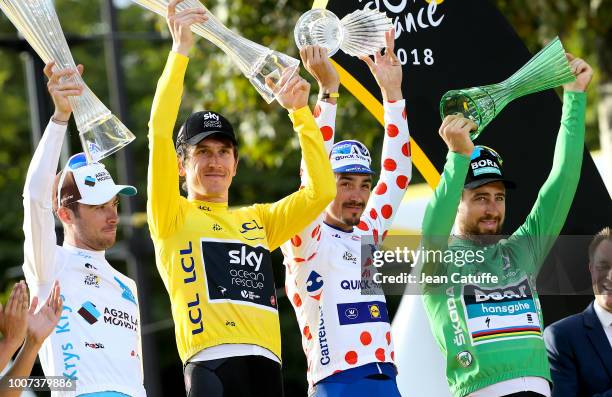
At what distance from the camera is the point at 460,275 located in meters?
5.94

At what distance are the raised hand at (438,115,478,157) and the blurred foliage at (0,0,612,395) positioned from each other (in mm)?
4666

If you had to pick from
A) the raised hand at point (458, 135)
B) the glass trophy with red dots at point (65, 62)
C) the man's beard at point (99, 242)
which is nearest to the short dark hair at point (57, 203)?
the man's beard at point (99, 242)

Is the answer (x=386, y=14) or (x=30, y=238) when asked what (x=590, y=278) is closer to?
(x=386, y=14)

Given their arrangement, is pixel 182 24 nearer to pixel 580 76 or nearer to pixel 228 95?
pixel 580 76

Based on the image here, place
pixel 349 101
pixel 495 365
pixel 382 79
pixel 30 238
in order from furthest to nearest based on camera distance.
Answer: pixel 349 101 < pixel 382 79 < pixel 495 365 < pixel 30 238

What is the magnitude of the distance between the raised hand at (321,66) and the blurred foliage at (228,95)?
422cm

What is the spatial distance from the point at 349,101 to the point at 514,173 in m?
5.66

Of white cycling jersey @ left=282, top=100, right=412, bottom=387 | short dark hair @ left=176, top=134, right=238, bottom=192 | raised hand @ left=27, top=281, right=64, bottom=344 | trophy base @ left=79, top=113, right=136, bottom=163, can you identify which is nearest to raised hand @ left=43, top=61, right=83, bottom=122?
trophy base @ left=79, top=113, right=136, bottom=163

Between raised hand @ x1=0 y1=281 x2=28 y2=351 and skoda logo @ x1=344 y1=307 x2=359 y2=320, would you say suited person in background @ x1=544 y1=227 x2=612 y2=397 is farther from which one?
raised hand @ x1=0 y1=281 x2=28 y2=351

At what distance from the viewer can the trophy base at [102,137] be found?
5484 mm

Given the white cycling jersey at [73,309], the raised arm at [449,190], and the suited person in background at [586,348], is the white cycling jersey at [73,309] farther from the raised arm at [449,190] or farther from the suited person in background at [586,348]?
the suited person in background at [586,348]

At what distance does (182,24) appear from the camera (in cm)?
549

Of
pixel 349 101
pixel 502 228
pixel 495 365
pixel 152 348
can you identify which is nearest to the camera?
pixel 495 365

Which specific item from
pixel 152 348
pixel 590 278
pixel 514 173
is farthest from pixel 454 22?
pixel 152 348
